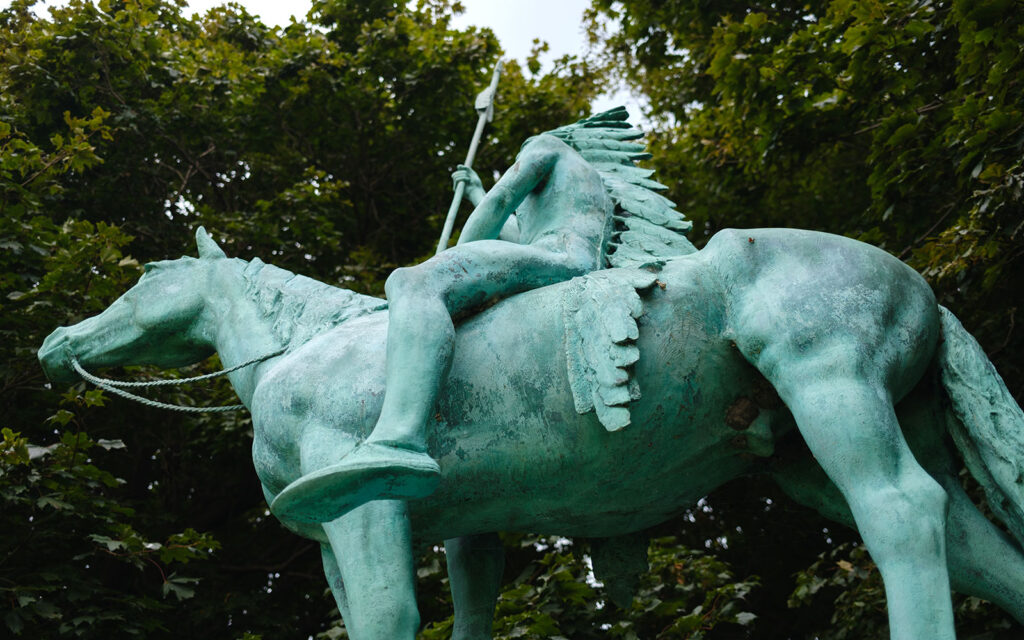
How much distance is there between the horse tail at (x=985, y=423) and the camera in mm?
3230

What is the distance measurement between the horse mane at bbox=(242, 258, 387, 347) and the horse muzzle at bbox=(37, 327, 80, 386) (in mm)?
769

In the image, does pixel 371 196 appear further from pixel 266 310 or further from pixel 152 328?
pixel 266 310

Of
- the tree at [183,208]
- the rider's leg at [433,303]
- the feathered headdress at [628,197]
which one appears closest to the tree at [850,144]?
the tree at [183,208]

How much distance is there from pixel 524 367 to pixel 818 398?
839 millimetres

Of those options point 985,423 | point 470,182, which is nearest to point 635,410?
point 985,423

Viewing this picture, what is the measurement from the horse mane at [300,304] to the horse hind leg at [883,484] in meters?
1.44

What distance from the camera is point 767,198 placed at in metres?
10.3

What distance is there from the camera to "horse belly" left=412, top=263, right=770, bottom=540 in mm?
3363

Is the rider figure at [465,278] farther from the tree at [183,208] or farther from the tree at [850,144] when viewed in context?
the tree at [183,208]

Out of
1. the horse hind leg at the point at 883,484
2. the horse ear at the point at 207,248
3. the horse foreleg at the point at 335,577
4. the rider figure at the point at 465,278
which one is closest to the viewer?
the horse hind leg at the point at 883,484

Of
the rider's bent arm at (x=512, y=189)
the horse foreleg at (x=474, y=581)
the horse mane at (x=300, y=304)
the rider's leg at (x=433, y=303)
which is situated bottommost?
the horse foreleg at (x=474, y=581)

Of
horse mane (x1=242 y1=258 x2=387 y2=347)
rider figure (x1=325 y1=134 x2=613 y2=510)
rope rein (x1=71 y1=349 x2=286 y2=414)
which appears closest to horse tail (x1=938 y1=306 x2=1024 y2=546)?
rider figure (x1=325 y1=134 x2=613 y2=510)

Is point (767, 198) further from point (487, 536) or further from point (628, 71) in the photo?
Answer: point (487, 536)

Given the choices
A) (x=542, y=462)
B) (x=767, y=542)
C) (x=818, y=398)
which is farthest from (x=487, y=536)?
(x=767, y=542)
